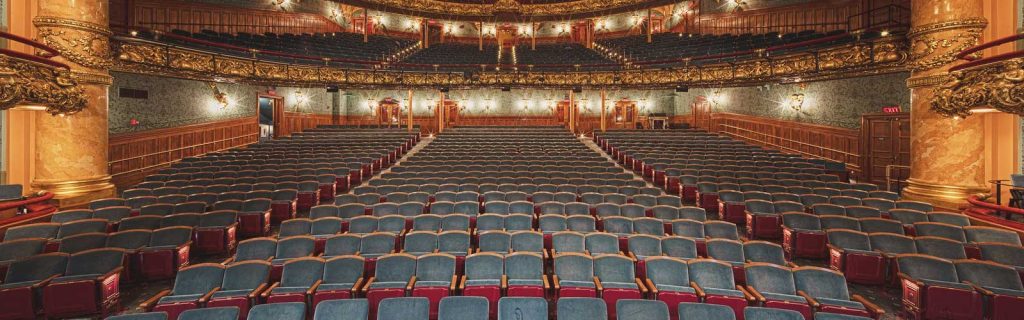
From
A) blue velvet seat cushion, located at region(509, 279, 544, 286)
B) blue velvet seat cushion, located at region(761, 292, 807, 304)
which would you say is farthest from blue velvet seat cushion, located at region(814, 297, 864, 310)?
blue velvet seat cushion, located at region(509, 279, 544, 286)

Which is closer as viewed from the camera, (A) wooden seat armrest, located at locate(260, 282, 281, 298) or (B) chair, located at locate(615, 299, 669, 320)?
(B) chair, located at locate(615, 299, 669, 320)

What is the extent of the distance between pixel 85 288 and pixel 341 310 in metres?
2.94

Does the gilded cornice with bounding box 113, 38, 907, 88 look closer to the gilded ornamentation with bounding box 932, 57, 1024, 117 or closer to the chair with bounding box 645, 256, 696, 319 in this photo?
the gilded ornamentation with bounding box 932, 57, 1024, 117

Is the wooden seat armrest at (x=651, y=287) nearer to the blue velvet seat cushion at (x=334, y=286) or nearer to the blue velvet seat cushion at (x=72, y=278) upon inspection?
the blue velvet seat cushion at (x=334, y=286)

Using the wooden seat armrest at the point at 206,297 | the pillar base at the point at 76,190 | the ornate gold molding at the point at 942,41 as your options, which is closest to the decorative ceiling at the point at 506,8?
the ornate gold molding at the point at 942,41

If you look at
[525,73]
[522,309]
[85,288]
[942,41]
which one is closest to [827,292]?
[522,309]

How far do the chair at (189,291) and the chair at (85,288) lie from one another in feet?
2.21

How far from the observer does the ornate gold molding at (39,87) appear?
659cm

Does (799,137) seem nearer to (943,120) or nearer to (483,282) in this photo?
(943,120)

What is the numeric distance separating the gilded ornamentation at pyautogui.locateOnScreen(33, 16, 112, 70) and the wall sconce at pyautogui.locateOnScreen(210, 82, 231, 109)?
7.52 metres

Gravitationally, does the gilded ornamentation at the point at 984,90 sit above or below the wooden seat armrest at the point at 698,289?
above

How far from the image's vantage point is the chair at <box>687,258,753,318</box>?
14.3ft

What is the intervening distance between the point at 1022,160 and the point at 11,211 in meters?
17.7

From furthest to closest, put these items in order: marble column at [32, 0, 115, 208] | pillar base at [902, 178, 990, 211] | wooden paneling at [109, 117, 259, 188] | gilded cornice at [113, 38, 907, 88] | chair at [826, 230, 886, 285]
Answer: wooden paneling at [109, 117, 259, 188]
gilded cornice at [113, 38, 907, 88]
pillar base at [902, 178, 990, 211]
marble column at [32, 0, 115, 208]
chair at [826, 230, 886, 285]
